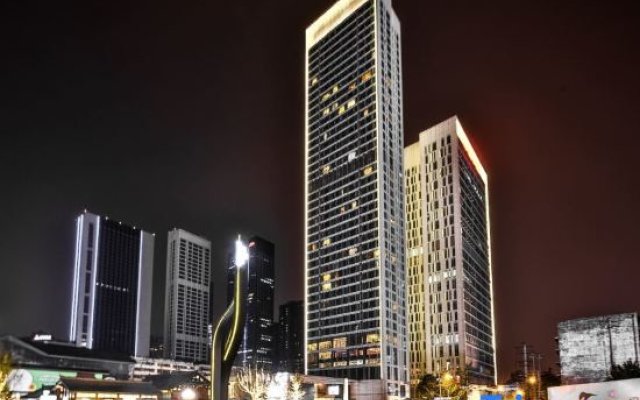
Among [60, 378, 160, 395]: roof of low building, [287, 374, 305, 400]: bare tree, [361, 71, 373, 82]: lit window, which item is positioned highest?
[361, 71, 373, 82]: lit window

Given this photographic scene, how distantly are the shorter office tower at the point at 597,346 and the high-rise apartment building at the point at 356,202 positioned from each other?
1602 inches

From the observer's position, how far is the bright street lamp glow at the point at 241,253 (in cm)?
3434

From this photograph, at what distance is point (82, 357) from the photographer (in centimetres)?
11494

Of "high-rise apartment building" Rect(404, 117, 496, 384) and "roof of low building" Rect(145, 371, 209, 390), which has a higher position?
"high-rise apartment building" Rect(404, 117, 496, 384)

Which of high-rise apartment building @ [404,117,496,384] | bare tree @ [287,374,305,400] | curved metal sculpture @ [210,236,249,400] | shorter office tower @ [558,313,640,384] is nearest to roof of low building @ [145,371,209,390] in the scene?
bare tree @ [287,374,305,400]

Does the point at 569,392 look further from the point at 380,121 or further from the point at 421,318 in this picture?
the point at 421,318

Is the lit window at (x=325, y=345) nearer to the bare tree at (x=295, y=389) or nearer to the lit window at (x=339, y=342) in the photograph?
the lit window at (x=339, y=342)

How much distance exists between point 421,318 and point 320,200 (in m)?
41.3

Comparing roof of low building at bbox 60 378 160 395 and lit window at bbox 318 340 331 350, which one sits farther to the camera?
lit window at bbox 318 340 331 350

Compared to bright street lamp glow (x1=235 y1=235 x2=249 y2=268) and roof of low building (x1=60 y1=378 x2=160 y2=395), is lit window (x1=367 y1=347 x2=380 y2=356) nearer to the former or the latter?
roof of low building (x1=60 y1=378 x2=160 y2=395)

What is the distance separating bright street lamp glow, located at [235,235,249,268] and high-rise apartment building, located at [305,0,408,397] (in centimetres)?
11641

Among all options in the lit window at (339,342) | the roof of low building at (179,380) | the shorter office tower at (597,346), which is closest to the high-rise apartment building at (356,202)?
the lit window at (339,342)

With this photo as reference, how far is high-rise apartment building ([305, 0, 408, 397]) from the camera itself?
508 feet

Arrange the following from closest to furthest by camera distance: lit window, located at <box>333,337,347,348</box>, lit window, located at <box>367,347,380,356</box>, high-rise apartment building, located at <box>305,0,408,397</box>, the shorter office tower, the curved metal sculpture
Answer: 1. the curved metal sculpture
2. the shorter office tower
3. lit window, located at <box>367,347,380,356</box>
4. high-rise apartment building, located at <box>305,0,408,397</box>
5. lit window, located at <box>333,337,347,348</box>
